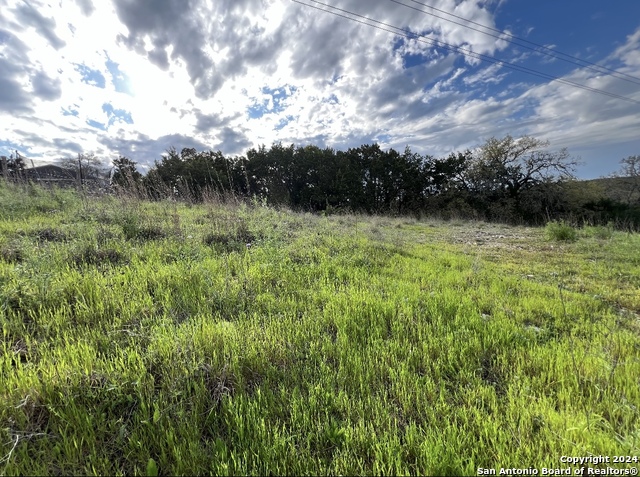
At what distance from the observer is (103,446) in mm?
1355

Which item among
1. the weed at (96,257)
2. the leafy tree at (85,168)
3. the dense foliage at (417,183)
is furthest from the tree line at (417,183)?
the weed at (96,257)

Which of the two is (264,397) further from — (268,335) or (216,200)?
(216,200)

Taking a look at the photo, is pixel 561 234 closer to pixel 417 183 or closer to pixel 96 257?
pixel 96 257

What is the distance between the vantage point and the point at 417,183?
26344 millimetres

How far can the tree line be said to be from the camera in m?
23.5

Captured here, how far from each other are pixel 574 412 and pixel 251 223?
5434 millimetres

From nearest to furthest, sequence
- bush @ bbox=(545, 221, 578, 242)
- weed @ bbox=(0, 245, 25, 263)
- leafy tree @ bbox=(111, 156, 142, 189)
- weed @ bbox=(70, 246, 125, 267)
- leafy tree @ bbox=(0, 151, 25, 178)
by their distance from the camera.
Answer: weed @ bbox=(0, 245, 25, 263)
weed @ bbox=(70, 246, 125, 267)
leafy tree @ bbox=(111, 156, 142, 189)
bush @ bbox=(545, 221, 578, 242)
leafy tree @ bbox=(0, 151, 25, 178)

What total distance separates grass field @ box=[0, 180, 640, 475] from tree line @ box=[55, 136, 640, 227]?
19.0 m

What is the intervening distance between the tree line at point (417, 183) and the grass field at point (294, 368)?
19037mm

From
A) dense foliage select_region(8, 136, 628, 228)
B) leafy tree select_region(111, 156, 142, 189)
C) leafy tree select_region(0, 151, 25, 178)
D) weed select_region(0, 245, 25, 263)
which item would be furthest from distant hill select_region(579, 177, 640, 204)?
leafy tree select_region(0, 151, 25, 178)

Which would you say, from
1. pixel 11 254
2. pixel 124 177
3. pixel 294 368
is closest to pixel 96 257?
pixel 11 254

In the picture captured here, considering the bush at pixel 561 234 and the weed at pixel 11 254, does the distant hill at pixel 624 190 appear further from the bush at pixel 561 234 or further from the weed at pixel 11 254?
the weed at pixel 11 254

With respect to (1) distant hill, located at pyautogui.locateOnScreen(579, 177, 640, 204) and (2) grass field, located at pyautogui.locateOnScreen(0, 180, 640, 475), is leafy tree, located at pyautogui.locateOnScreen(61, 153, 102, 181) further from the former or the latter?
(1) distant hill, located at pyautogui.locateOnScreen(579, 177, 640, 204)

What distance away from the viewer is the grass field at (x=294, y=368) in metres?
1.35
